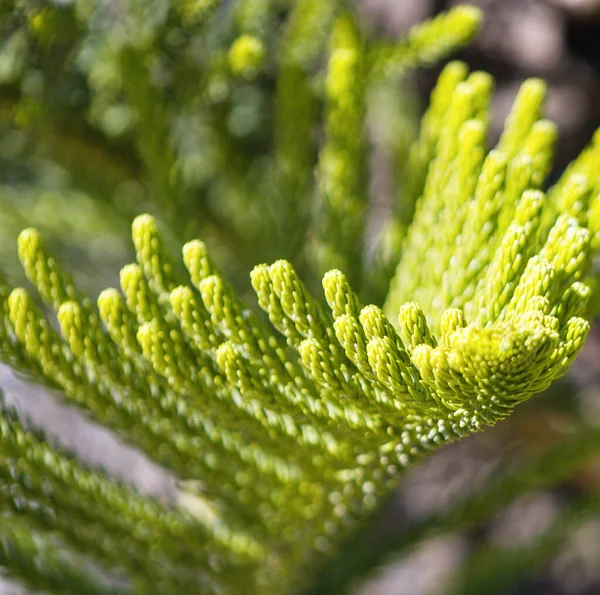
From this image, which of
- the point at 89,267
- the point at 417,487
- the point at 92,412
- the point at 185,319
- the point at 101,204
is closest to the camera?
the point at 185,319

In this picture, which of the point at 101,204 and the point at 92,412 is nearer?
the point at 92,412

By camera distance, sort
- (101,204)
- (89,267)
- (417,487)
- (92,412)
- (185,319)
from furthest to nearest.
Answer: (417,487), (89,267), (101,204), (92,412), (185,319)

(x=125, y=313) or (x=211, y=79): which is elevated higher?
(x=211, y=79)

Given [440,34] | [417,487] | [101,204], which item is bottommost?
[417,487]

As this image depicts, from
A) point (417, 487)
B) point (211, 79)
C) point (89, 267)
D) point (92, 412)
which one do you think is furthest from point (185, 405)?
point (417, 487)

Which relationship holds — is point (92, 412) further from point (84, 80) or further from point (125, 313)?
point (84, 80)

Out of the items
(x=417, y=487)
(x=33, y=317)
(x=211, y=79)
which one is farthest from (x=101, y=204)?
(x=417, y=487)
